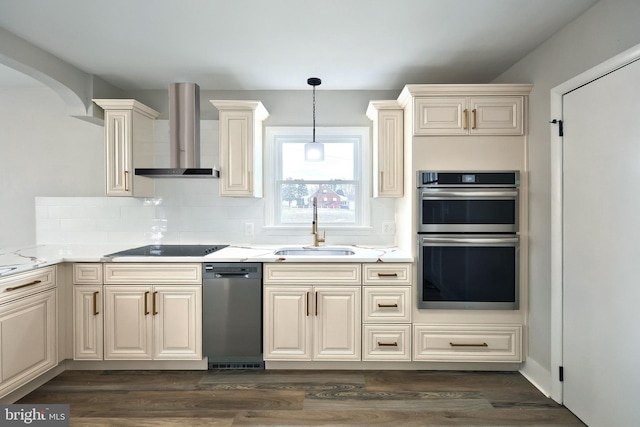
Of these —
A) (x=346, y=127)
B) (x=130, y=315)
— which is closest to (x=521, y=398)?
(x=346, y=127)

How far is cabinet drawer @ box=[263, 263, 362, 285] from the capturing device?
103 inches

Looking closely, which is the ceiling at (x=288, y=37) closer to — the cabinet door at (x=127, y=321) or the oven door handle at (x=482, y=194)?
the oven door handle at (x=482, y=194)

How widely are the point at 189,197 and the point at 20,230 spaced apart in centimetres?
173

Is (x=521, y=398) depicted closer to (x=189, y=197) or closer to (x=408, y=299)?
→ (x=408, y=299)

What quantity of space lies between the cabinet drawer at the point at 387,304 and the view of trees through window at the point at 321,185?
36.9 inches

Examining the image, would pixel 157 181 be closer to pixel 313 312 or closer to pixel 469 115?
pixel 313 312

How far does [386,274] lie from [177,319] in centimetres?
164

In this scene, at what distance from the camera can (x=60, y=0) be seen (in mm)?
1921

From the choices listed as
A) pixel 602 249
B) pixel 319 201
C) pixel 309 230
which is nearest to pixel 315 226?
pixel 309 230

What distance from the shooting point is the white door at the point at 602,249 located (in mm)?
1705

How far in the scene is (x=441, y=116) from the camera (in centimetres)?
260

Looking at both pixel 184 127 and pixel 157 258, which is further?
pixel 184 127

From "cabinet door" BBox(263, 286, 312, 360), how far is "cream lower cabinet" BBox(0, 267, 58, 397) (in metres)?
1.54

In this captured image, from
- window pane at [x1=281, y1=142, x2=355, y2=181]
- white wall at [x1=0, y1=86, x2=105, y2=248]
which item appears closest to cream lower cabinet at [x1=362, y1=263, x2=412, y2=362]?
window pane at [x1=281, y1=142, x2=355, y2=181]
